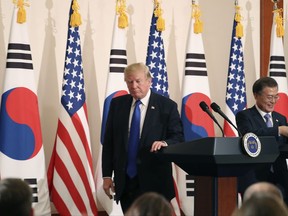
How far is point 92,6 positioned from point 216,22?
157 cm

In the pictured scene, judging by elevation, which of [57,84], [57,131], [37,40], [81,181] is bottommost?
[81,181]

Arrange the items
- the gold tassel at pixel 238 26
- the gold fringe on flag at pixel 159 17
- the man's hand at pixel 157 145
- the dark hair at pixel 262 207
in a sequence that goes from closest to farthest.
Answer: the dark hair at pixel 262 207 < the man's hand at pixel 157 145 < the gold fringe on flag at pixel 159 17 < the gold tassel at pixel 238 26

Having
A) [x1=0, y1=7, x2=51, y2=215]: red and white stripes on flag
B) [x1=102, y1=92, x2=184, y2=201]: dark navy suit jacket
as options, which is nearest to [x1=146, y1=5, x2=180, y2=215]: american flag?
[x1=0, y1=7, x2=51, y2=215]: red and white stripes on flag

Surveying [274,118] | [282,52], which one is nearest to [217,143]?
[274,118]

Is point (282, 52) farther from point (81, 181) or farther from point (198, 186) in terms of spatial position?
point (198, 186)

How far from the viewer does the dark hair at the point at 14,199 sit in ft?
6.16

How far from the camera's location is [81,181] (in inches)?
233

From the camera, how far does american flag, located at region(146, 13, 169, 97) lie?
6.25 meters

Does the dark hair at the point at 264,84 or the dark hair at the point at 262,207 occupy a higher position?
the dark hair at the point at 264,84

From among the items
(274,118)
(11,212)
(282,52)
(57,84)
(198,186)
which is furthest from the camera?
(282,52)

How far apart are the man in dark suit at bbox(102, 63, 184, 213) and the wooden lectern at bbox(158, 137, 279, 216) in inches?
13.5

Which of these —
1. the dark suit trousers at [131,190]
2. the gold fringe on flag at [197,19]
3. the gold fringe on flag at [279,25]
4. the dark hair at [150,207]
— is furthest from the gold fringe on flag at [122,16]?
the dark hair at [150,207]

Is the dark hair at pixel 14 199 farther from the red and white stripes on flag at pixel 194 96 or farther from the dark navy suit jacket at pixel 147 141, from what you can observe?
the red and white stripes on flag at pixel 194 96

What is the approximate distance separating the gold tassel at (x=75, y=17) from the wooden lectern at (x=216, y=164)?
242 cm
